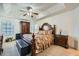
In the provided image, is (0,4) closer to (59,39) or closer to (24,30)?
(24,30)

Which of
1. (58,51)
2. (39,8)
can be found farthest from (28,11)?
(58,51)

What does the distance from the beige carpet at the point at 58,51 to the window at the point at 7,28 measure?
1.87 ft

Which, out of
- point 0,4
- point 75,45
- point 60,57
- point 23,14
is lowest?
point 60,57

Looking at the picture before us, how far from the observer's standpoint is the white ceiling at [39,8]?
2.13 meters

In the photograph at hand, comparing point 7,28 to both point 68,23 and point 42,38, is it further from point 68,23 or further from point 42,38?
point 68,23

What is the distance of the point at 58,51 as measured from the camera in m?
2.19

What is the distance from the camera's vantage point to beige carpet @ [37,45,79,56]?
2.17 metres

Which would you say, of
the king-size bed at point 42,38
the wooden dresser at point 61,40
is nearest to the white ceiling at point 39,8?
the king-size bed at point 42,38

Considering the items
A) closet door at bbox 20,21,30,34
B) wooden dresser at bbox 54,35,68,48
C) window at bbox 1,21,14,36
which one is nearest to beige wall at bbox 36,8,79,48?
wooden dresser at bbox 54,35,68,48

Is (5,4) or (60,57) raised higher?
(5,4)

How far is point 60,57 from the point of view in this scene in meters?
2.23

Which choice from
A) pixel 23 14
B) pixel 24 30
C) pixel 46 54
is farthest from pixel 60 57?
pixel 23 14

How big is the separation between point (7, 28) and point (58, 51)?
86 centimetres

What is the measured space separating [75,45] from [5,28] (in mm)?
1091
